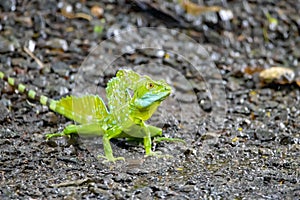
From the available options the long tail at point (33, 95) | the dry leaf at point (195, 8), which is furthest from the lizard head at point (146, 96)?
the dry leaf at point (195, 8)

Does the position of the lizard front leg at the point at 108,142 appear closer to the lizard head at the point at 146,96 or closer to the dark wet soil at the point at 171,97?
the dark wet soil at the point at 171,97

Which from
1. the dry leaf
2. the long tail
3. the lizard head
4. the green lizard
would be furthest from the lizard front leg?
the dry leaf

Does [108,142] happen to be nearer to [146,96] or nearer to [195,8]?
[146,96]

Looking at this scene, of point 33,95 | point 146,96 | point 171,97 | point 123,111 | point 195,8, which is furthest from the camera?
point 195,8

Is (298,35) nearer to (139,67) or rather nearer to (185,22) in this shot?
(185,22)

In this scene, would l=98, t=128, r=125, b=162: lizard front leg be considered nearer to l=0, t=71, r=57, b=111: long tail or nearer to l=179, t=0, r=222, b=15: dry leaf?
l=0, t=71, r=57, b=111: long tail

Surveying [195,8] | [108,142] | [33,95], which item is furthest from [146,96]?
[195,8]

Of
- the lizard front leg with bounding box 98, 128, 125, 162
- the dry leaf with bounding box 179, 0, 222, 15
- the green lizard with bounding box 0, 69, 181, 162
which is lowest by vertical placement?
the lizard front leg with bounding box 98, 128, 125, 162
